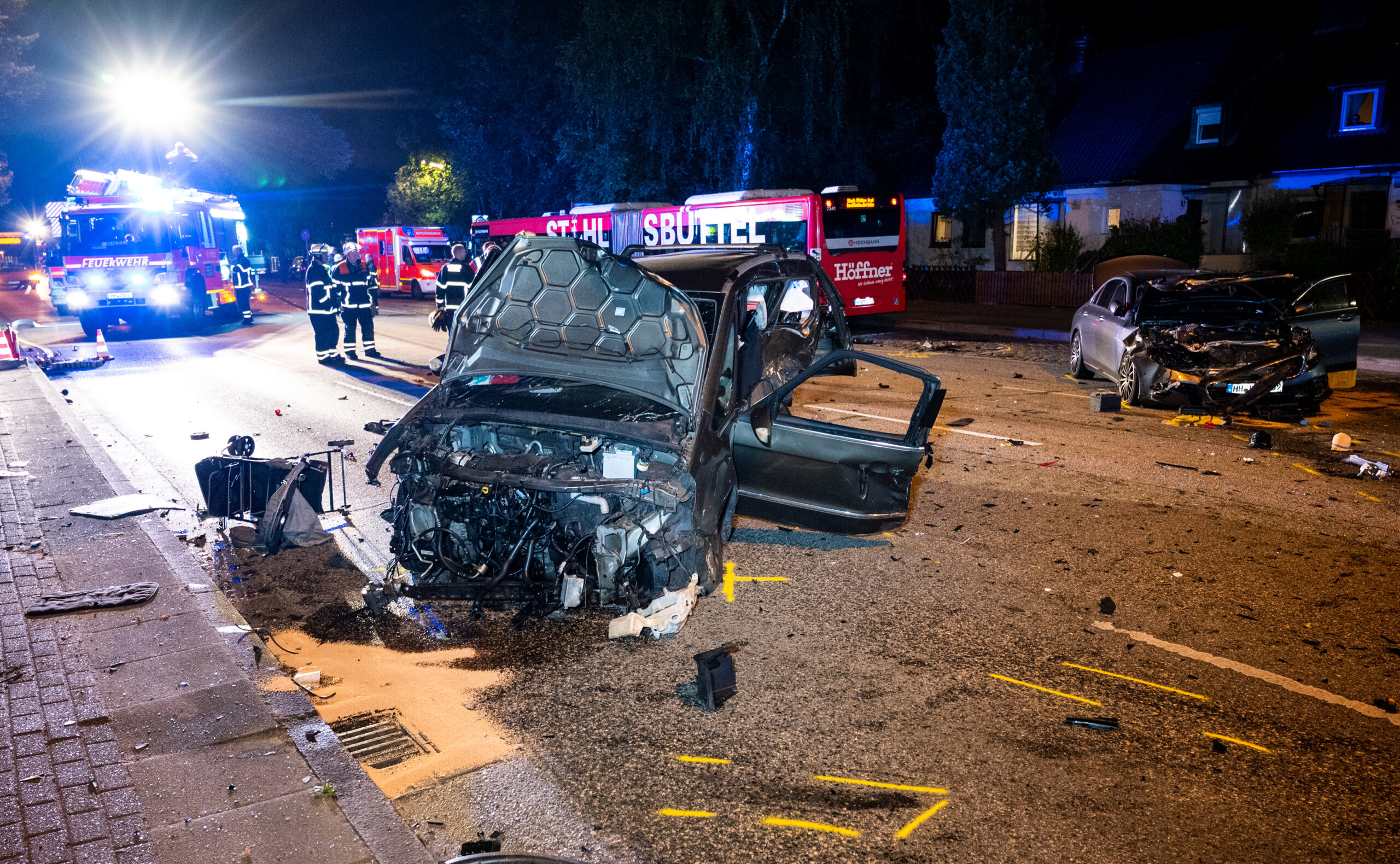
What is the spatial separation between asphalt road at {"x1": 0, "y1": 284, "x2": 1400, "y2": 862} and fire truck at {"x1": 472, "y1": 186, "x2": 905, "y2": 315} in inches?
522

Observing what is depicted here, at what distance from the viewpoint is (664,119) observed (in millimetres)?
→ 30562

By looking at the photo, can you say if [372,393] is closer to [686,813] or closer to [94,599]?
[94,599]

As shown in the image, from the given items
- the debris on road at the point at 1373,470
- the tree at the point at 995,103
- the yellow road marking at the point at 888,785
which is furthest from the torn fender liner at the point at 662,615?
the tree at the point at 995,103

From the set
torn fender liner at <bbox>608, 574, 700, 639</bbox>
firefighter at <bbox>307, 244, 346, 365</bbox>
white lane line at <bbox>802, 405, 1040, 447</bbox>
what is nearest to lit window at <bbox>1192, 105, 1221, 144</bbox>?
→ white lane line at <bbox>802, 405, 1040, 447</bbox>

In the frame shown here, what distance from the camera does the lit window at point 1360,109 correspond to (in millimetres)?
29188

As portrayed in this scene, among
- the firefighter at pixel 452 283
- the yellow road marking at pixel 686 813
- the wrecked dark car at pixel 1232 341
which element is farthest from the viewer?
the firefighter at pixel 452 283

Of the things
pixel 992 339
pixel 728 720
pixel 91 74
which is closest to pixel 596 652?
pixel 728 720

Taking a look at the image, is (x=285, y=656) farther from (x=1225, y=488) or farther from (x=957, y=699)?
(x=1225, y=488)

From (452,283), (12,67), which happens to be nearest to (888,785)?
(452,283)

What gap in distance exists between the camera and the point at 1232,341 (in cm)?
1024

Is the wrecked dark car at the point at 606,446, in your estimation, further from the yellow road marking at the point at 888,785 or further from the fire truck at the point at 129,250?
the fire truck at the point at 129,250

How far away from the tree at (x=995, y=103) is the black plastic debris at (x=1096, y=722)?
29.4 metres

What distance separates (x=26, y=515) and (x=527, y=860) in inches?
241

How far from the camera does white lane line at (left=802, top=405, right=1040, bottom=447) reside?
9.88m
